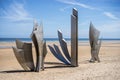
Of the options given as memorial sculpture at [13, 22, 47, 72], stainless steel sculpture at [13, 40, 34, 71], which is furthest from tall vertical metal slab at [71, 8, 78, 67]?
stainless steel sculpture at [13, 40, 34, 71]

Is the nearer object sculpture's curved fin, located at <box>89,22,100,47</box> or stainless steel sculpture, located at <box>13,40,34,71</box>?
stainless steel sculpture, located at <box>13,40,34,71</box>

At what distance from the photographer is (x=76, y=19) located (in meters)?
14.6

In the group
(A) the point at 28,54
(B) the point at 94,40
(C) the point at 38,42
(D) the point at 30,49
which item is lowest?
(B) the point at 94,40

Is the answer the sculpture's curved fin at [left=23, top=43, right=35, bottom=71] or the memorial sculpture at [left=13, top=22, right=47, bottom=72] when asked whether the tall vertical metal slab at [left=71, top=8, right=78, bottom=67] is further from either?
the sculpture's curved fin at [left=23, top=43, right=35, bottom=71]

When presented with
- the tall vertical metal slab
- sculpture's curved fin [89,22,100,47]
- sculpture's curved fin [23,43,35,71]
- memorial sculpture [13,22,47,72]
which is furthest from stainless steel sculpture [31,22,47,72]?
sculpture's curved fin [89,22,100,47]

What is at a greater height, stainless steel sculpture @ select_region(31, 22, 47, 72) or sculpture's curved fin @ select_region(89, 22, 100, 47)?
stainless steel sculpture @ select_region(31, 22, 47, 72)

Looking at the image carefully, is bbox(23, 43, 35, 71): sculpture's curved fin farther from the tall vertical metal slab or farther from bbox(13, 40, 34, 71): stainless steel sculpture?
the tall vertical metal slab

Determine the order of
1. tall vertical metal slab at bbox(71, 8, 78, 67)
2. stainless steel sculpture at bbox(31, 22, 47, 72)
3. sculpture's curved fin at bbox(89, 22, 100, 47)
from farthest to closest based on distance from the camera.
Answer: sculpture's curved fin at bbox(89, 22, 100, 47)
tall vertical metal slab at bbox(71, 8, 78, 67)
stainless steel sculpture at bbox(31, 22, 47, 72)

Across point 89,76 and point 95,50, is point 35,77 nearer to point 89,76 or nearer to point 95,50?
point 89,76

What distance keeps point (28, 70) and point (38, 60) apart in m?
0.81

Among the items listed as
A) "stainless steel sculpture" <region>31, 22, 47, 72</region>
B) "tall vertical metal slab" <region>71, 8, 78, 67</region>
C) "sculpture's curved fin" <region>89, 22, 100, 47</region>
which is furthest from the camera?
"sculpture's curved fin" <region>89, 22, 100, 47</region>

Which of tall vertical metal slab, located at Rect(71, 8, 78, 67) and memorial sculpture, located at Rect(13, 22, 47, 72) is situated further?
tall vertical metal slab, located at Rect(71, 8, 78, 67)

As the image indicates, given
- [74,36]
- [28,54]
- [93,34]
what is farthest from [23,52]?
[93,34]

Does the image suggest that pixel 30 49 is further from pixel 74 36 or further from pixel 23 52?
pixel 74 36
